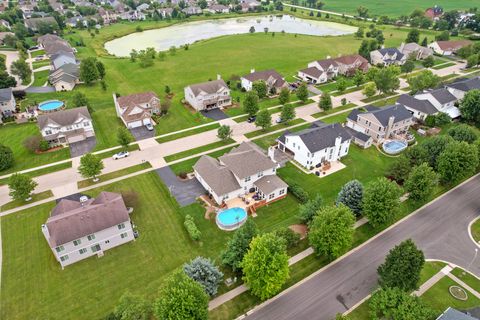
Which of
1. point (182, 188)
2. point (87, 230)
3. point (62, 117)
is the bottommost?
point (182, 188)

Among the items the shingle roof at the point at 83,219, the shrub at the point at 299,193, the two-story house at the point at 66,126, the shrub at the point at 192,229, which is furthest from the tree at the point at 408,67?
the shingle roof at the point at 83,219

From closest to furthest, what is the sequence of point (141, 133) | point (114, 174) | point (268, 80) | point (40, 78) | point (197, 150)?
point (114, 174) < point (197, 150) < point (141, 133) < point (268, 80) < point (40, 78)

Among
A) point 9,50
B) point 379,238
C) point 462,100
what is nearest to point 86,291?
point 379,238

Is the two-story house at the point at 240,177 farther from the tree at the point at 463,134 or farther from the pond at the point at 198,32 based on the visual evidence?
the pond at the point at 198,32

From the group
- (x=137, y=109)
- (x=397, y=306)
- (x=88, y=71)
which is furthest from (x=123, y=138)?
(x=397, y=306)

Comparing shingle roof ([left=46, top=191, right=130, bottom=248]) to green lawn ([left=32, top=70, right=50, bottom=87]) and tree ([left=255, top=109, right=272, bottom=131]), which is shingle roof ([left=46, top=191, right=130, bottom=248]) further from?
green lawn ([left=32, top=70, right=50, bottom=87])

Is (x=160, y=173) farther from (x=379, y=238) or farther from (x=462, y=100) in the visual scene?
(x=462, y=100)

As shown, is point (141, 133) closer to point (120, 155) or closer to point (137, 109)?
point (137, 109)
